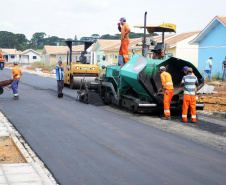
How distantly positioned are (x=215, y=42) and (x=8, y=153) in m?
23.5

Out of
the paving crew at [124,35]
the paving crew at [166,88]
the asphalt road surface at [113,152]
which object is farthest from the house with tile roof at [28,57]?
the paving crew at [166,88]

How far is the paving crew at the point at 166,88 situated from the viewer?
34.1 feet

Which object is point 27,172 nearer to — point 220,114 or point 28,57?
point 220,114

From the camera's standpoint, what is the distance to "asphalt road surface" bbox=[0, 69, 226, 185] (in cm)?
549

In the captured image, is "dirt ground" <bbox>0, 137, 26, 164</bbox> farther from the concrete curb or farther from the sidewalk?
the concrete curb

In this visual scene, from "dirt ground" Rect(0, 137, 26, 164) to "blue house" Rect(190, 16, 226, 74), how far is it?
21.1m

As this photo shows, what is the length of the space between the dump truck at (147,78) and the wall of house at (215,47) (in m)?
15.4

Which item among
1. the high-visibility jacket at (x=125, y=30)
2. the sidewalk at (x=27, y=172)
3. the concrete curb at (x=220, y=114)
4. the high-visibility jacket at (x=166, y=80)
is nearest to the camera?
the sidewalk at (x=27, y=172)

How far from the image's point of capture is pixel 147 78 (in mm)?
10922

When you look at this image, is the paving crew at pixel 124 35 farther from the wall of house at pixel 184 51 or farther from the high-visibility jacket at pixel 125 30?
the wall of house at pixel 184 51

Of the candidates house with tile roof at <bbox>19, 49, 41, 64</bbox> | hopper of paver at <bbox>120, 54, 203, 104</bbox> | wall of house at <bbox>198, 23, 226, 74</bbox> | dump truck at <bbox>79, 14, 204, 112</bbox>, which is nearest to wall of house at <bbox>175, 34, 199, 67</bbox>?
wall of house at <bbox>198, 23, 226, 74</bbox>

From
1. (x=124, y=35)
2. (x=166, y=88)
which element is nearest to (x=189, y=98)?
(x=166, y=88)

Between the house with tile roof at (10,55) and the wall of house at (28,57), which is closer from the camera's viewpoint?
the wall of house at (28,57)

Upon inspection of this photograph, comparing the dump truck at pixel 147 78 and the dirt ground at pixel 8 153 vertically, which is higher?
the dump truck at pixel 147 78
